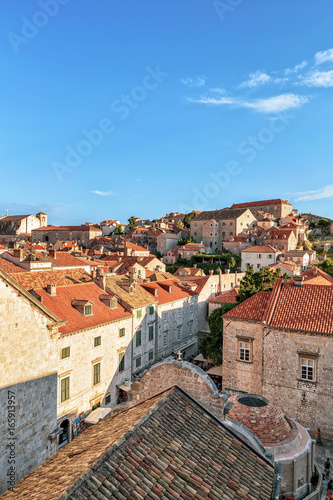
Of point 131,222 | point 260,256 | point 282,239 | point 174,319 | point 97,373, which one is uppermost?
point 131,222

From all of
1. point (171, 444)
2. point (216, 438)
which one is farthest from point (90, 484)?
point (216, 438)

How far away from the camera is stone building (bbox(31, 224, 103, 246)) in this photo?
4486 inches

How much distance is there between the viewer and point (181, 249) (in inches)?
3708

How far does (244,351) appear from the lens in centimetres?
2308

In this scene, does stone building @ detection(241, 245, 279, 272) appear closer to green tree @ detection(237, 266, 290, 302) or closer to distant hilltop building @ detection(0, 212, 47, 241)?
green tree @ detection(237, 266, 290, 302)

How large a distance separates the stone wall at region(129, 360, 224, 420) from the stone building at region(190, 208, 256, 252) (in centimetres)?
9171

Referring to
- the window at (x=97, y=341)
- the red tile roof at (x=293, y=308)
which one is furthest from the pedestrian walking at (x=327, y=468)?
the window at (x=97, y=341)

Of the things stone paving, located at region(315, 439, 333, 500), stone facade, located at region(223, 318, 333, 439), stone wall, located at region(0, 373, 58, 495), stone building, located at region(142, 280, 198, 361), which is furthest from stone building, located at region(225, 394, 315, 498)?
stone building, located at region(142, 280, 198, 361)

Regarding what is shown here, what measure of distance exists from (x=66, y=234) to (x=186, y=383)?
371 ft

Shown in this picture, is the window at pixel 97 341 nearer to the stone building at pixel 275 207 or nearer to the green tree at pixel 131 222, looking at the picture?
the stone building at pixel 275 207

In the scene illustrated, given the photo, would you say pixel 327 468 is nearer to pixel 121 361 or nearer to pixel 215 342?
pixel 215 342

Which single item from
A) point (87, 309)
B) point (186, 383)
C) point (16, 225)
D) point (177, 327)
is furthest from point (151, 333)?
point (16, 225)

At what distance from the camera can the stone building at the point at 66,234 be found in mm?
113938

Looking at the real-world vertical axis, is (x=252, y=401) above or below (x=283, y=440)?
above
